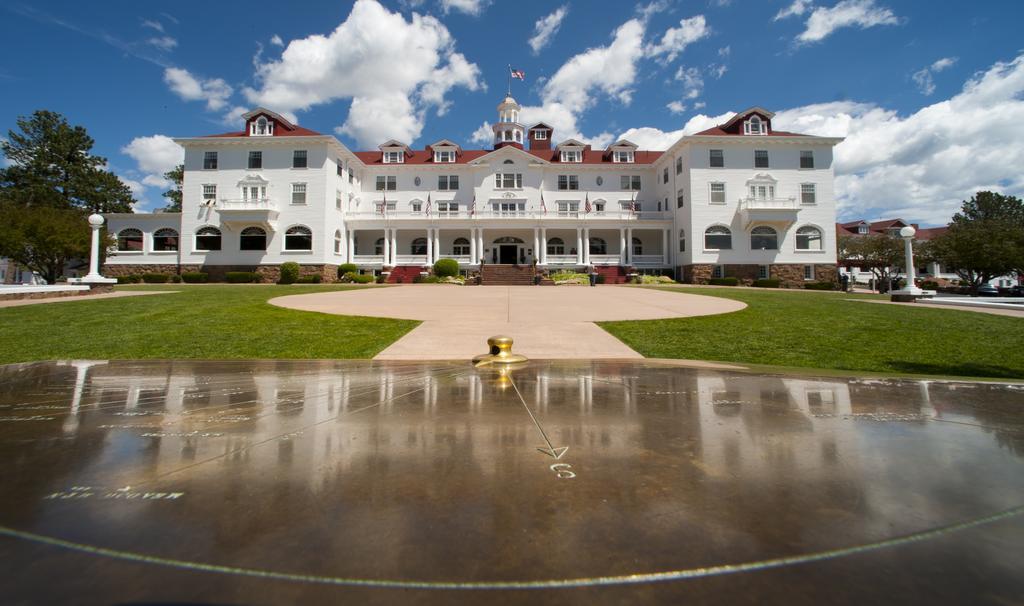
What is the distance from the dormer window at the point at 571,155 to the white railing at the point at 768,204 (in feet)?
53.8

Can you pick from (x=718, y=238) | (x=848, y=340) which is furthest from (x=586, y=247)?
(x=848, y=340)

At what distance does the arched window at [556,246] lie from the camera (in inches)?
1838

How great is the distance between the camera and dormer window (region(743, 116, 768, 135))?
1614 inches

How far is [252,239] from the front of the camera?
132 feet

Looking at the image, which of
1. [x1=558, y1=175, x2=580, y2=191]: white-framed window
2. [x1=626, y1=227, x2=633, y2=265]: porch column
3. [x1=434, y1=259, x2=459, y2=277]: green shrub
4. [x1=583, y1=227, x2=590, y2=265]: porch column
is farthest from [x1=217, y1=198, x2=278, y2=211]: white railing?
[x1=626, y1=227, x2=633, y2=265]: porch column

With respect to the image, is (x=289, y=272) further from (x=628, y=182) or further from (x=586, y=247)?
(x=628, y=182)

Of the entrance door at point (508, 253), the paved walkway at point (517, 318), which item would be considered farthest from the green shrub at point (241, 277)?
the entrance door at point (508, 253)

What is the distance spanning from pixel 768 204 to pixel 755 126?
7.80 metres

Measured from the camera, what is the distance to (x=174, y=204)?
6712cm

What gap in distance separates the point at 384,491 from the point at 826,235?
47512 millimetres

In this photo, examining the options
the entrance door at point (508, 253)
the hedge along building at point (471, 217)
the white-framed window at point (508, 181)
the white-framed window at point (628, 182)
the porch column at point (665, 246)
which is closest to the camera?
the hedge along building at point (471, 217)

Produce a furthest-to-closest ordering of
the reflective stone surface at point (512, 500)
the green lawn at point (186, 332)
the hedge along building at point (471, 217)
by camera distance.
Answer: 1. the hedge along building at point (471, 217)
2. the green lawn at point (186, 332)
3. the reflective stone surface at point (512, 500)

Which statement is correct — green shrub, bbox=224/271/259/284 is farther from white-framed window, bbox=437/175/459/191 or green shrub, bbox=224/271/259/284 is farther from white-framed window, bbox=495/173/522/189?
white-framed window, bbox=495/173/522/189

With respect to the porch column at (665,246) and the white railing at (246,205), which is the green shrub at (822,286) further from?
Result: the white railing at (246,205)
